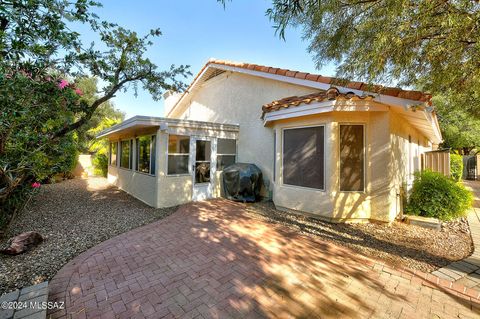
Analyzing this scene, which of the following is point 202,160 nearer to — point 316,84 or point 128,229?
point 128,229

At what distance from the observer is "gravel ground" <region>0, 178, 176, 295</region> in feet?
12.3

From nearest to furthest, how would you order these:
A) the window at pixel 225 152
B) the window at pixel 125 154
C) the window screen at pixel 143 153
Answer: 1. the window screen at pixel 143 153
2. the window at pixel 225 152
3. the window at pixel 125 154

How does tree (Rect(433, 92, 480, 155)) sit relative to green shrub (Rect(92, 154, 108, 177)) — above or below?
above

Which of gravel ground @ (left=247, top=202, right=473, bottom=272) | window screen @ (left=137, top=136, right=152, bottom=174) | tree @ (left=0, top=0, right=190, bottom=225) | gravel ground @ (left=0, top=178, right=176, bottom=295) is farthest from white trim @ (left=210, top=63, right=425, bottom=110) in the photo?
gravel ground @ (left=0, top=178, right=176, bottom=295)

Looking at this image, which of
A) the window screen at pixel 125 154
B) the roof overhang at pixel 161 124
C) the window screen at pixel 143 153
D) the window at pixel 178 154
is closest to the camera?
the roof overhang at pixel 161 124

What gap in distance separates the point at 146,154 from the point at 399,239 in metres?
9.55

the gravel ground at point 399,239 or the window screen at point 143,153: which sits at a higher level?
the window screen at point 143,153

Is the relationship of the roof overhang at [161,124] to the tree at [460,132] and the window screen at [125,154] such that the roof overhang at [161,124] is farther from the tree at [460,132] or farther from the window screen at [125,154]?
the tree at [460,132]

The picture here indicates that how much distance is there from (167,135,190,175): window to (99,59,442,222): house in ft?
0.14

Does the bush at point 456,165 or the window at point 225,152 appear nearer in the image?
the window at point 225,152

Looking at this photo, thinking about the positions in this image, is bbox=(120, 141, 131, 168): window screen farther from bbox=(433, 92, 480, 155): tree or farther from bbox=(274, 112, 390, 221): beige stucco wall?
bbox=(433, 92, 480, 155): tree

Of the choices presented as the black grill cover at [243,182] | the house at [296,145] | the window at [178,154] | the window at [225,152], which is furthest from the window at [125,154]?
the black grill cover at [243,182]

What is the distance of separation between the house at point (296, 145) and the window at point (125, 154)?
11 cm

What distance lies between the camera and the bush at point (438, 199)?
657 centimetres
